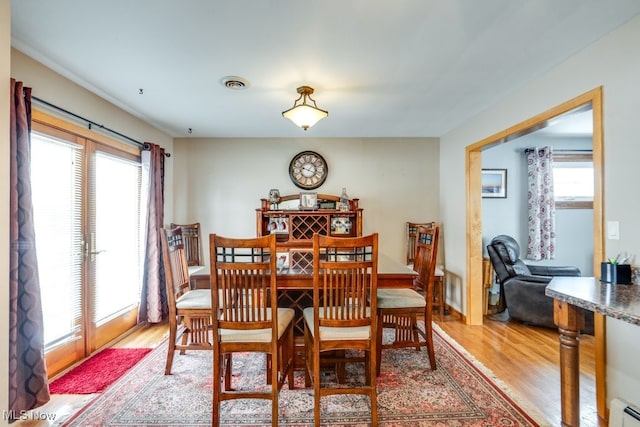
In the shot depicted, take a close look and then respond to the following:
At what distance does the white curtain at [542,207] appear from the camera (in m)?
4.30

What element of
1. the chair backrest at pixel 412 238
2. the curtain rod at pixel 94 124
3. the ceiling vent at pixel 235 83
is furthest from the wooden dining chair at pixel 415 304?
the curtain rod at pixel 94 124

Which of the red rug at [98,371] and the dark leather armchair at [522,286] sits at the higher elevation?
the dark leather armchair at [522,286]

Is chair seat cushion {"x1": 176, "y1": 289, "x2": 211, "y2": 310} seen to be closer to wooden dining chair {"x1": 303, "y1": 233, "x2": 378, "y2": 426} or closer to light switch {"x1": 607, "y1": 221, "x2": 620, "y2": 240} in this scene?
wooden dining chair {"x1": 303, "y1": 233, "x2": 378, "y2": 426}

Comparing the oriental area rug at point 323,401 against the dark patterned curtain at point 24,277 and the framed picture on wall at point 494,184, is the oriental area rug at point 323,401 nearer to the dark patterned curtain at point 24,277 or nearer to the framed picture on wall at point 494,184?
the dark patterned curtain at point 24,277

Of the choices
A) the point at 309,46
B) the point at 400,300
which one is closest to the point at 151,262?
the point at 400,300

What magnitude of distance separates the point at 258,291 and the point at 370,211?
9.64 feet

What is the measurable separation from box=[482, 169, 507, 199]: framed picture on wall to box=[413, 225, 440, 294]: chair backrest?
235 centimetres

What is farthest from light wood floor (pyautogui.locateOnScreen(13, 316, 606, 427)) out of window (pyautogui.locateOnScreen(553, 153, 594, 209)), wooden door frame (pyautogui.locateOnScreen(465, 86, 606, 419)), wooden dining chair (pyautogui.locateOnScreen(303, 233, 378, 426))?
window (pyautogui.locateOnScreen(553, 153, 594, 209))

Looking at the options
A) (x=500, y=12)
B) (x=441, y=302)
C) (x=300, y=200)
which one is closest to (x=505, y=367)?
(x=441, y=302)

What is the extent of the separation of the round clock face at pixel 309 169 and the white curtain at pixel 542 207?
3.08m

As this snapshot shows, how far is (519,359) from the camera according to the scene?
267 centimetres

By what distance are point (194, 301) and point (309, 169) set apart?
8.51ft

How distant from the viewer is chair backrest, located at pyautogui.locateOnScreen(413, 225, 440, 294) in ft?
8.06

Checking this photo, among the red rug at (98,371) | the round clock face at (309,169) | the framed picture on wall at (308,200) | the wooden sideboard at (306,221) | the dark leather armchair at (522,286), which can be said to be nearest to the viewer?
the red rug at (98,371)
